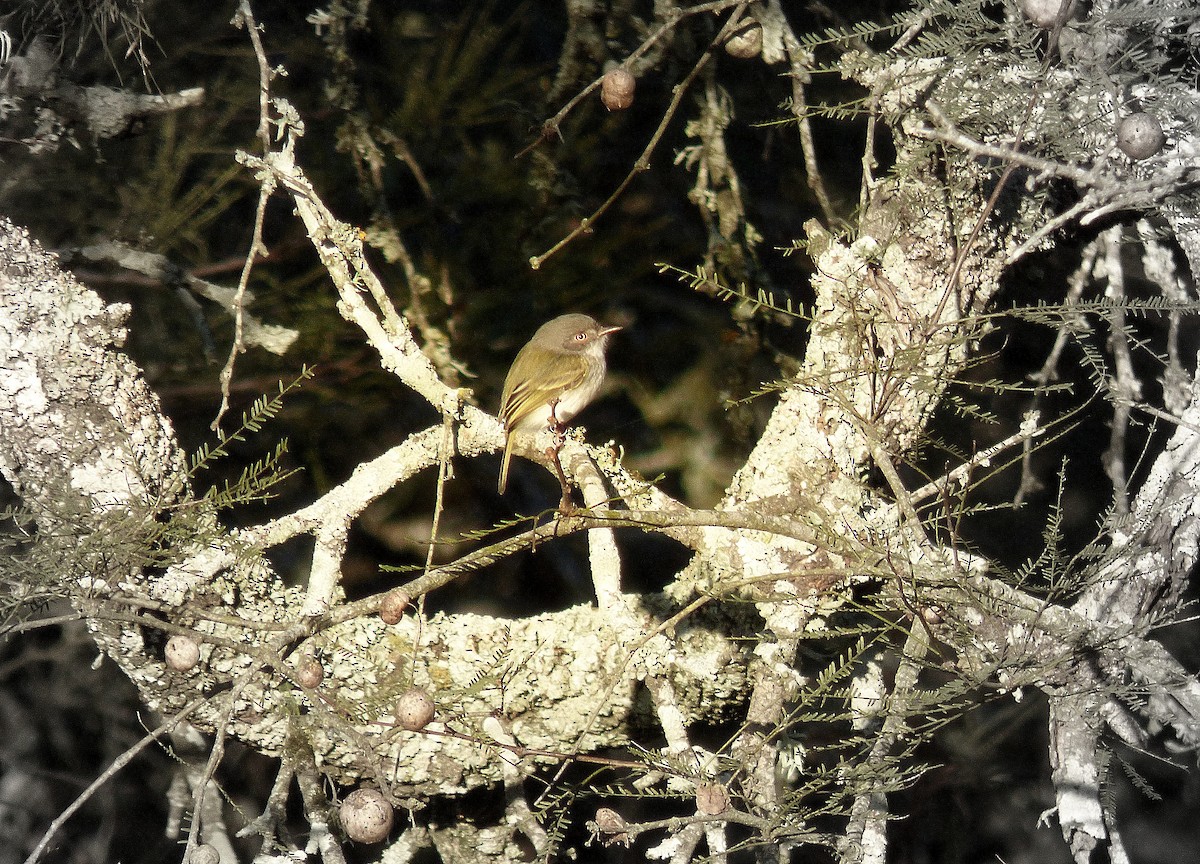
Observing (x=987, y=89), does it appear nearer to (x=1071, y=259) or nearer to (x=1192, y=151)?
(x=1192, y=151)

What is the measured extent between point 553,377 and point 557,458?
570 mm

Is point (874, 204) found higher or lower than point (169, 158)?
lower

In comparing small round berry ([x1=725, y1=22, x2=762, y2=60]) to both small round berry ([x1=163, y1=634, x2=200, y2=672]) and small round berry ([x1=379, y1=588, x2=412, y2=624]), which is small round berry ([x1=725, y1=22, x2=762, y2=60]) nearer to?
small round berry ([x1=379, y1=588, x2=412, y2=624])

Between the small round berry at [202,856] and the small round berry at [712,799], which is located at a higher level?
the small round berry at [202,856]

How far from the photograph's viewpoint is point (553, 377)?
3018 millimetres

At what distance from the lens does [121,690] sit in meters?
4.31

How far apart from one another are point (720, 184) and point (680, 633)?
4.57 ft

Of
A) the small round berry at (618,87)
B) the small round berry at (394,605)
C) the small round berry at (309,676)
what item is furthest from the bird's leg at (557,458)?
the small round berry at (618,87)

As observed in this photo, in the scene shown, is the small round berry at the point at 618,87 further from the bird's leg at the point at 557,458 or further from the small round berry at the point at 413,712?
the small round berry at the point at 413,712

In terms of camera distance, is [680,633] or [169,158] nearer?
[680,633]

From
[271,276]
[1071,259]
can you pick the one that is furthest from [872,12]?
[271,276]

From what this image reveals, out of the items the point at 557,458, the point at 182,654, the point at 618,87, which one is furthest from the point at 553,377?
the point at 182,654

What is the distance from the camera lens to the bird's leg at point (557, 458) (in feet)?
6.76

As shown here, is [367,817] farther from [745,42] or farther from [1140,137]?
[745,42]
